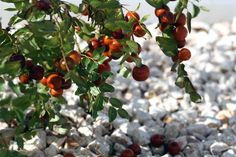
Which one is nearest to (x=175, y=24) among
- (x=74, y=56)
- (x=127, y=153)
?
(x=74, y=56)

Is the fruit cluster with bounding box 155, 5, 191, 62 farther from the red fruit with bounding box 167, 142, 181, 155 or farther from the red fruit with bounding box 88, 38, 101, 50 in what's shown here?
the red fruit with bounding box 167, 142, 181, 155

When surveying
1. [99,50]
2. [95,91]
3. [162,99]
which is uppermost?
[99,50]

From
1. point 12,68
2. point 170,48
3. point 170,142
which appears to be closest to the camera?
point 12,68

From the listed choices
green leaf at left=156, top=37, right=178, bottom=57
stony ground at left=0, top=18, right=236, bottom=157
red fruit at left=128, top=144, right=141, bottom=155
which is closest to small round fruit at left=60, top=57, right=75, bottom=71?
green leaf at left=156, top=37, right=178, bottom=57

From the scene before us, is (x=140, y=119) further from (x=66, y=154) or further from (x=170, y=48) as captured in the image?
(x=170, y=48)

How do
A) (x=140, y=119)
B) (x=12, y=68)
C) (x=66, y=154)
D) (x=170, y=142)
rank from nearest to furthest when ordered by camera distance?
(x=12, y=68) < (x=66, y=154) < (x=170, y=142) < (x=140, y=119)

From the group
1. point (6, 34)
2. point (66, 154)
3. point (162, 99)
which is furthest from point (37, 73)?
point (162, 99)

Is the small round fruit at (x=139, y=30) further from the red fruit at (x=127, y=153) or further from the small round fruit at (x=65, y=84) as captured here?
the red fruit at (x=127, y=153)
